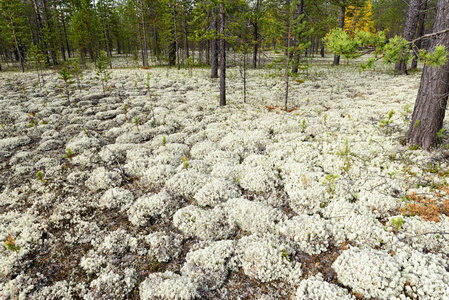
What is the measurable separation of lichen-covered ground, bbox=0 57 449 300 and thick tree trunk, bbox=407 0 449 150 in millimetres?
490

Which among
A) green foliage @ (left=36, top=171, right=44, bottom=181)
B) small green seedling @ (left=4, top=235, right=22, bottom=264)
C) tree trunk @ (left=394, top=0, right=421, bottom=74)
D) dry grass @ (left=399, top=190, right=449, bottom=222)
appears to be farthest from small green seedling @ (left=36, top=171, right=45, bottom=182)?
tree trunk @ (left=394, top=0, right=421, bottom=74)

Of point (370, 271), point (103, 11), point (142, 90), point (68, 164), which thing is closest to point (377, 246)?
point (370, 271)

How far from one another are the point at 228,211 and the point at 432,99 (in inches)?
268

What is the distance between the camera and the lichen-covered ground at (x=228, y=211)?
13.2ft

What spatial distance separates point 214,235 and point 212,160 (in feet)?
11.6

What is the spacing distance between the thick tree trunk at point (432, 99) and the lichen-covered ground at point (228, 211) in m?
0.49

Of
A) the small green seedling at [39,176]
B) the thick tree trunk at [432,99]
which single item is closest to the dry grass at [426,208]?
the thick tree trunk at [432,99]

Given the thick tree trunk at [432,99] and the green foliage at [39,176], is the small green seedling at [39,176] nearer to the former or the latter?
the green foliage at [39,176]

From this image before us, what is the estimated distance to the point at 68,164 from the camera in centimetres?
840

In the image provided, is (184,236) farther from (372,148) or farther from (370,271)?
(372,148)

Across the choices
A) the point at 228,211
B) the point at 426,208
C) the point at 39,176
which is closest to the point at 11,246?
the point at 39,176

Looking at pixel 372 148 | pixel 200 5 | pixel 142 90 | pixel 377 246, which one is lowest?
pixel 377 246

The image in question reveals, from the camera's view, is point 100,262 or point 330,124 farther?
point 330,124

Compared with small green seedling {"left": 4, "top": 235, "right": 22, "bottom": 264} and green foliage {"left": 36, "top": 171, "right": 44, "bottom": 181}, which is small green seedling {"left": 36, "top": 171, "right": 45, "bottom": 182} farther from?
small green seedling {"left": 4, "top": 235, "right": 22, "bottom": 264}
